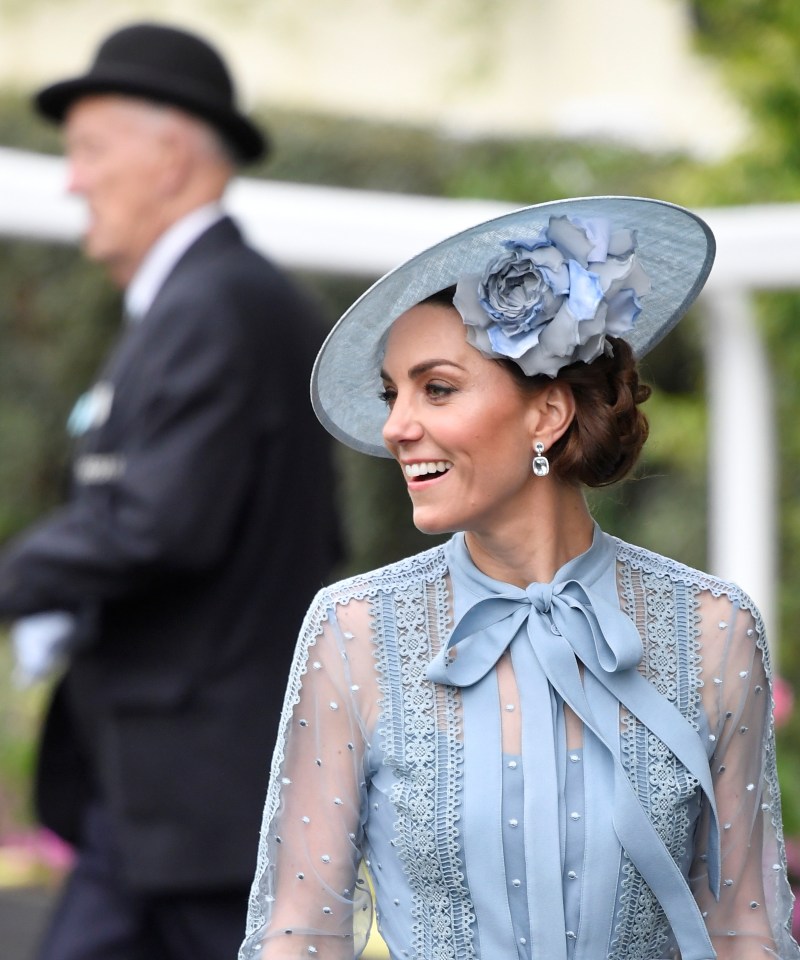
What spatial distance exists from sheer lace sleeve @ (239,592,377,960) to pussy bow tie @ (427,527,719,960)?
109mm

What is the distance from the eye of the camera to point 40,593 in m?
3.16

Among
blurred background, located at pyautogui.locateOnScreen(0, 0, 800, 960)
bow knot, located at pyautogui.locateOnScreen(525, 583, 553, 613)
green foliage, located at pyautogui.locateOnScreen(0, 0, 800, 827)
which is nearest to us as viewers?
bow knot, located at pyautogui.locateOnScreen(525, 583, 553, 613)

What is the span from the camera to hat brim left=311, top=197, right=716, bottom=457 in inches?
74.5

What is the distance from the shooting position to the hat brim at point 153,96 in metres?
3.60

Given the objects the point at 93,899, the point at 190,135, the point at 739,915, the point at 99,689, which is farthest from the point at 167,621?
the point at 739,915

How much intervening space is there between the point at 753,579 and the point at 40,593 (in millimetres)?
1837

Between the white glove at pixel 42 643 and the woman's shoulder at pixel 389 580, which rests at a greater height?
the woman's shoulder at pixel 389 580

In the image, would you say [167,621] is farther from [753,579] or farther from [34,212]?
[753,579]

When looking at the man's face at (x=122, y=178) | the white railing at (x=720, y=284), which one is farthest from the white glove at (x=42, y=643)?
the white railing at (x=720, y=284)

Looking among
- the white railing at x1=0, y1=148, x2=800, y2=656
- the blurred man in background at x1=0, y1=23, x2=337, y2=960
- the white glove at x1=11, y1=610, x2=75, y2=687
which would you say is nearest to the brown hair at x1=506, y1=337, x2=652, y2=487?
the blurred man in background at x1=0, y1=23, x2=337, y2=960

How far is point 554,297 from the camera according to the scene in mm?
1918

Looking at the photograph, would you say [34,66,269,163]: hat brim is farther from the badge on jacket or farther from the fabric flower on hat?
the fabric flower on hat

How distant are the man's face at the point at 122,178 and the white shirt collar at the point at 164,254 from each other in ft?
0.09

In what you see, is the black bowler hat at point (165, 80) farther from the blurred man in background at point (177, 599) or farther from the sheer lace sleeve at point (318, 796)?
the sheer lace sleeve at point (318, 796)
